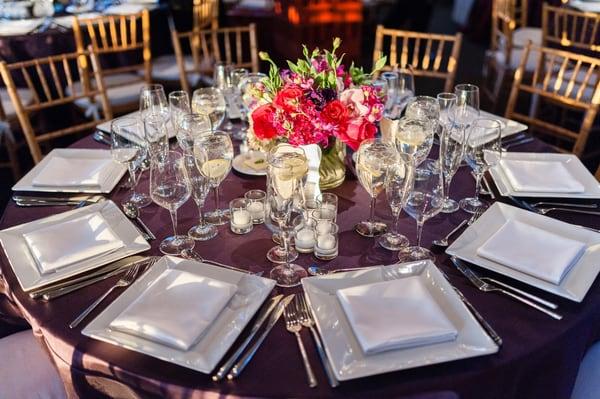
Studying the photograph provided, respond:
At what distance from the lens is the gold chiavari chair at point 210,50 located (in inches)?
110

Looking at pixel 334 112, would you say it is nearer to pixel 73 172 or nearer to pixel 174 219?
pixel 174 219

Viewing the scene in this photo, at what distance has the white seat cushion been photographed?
133 centimetres

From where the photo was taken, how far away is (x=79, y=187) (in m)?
1.59

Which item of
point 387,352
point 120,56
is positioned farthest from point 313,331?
point 120,56

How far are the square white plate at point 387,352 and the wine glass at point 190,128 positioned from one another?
0.70m

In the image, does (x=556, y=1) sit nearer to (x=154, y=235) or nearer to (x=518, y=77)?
(x=518, y=77)

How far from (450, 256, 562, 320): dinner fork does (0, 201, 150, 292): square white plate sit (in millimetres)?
751

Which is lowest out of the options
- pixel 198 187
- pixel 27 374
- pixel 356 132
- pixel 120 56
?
pixel 27 374

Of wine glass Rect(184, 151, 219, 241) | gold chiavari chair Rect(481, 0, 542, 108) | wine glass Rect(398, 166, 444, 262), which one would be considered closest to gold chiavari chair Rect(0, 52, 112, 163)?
wine glass Rect(184, 151, 219, 241)

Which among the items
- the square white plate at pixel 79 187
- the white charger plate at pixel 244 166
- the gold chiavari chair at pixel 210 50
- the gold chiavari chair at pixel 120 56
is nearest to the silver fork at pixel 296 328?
the white charger plate at pixel 244 166

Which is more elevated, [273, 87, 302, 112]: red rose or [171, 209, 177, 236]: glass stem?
[273, 87, 302, 112]: red rose

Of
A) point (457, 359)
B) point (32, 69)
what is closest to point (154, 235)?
point (457, 359)

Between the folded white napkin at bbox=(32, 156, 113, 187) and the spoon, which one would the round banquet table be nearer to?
the spoon

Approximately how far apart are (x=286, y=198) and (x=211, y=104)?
0.73 m
